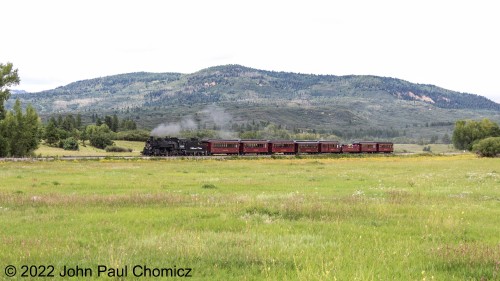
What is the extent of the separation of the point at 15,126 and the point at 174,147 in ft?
85.9

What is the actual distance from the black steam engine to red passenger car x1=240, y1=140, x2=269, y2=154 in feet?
24.3

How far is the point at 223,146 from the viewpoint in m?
83.9

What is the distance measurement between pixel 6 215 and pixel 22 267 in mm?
7876

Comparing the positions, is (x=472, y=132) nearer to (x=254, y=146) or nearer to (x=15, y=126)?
(x=254, y=146)

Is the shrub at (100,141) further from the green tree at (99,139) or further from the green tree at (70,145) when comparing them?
the green tree at (70,145)

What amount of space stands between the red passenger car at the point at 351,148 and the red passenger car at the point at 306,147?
25.9 feet

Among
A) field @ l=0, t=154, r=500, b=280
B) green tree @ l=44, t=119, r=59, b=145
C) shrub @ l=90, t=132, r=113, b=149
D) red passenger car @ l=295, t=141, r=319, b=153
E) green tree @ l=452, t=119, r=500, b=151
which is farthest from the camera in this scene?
shrub @ l=90, t=132, r=113, b=149

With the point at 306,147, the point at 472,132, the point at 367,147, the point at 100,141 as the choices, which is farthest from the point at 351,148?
the point at 100,141

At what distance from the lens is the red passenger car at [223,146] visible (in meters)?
83.4

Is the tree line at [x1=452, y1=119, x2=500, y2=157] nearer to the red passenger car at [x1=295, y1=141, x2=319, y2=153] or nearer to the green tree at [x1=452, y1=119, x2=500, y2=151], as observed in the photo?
the green tree at [x1=452, y1=119, x2=500, y2=151]

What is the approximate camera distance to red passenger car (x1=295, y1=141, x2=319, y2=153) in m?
91.2

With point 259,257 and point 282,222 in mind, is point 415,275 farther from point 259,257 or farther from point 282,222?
point 282,222

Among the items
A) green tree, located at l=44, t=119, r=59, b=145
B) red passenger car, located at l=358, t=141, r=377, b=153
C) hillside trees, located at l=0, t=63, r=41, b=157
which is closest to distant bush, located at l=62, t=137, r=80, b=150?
green tree, located at l=44, t=119, r=59, b=145

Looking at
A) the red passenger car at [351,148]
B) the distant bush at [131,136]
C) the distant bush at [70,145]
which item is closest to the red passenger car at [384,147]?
the red passenger car at [351,148]
